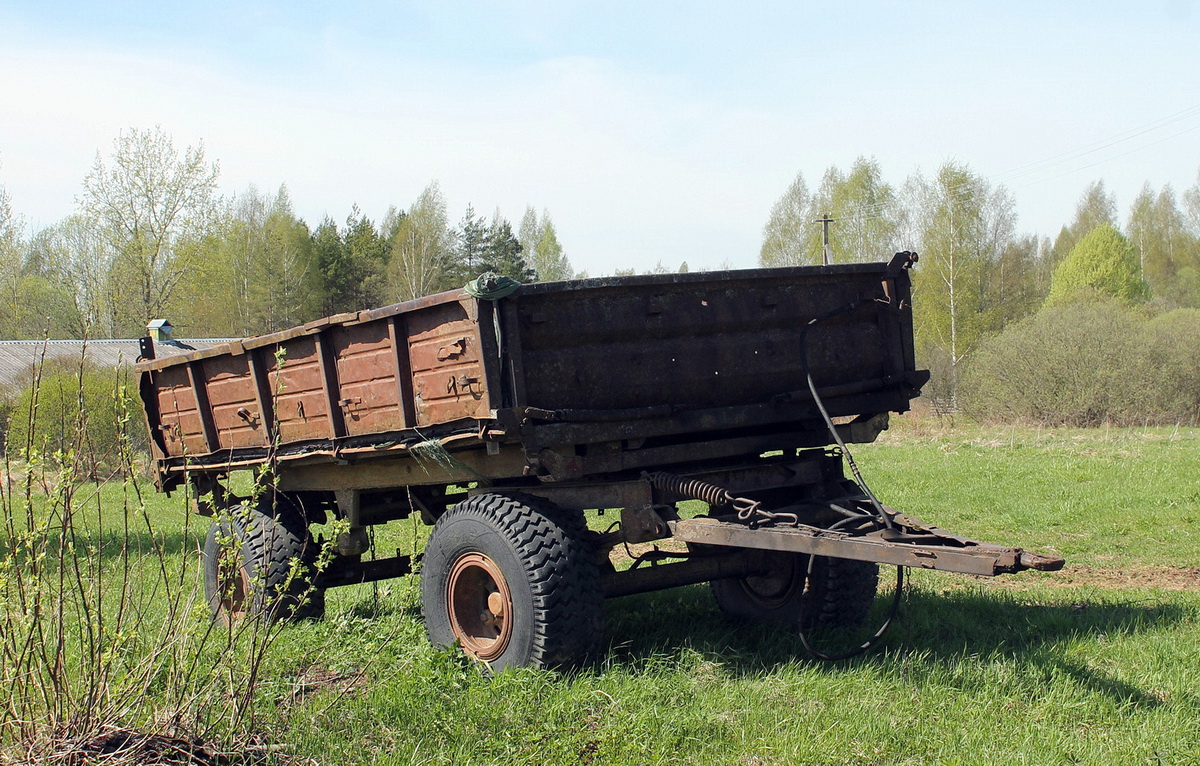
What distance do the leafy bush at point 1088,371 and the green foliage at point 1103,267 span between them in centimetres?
2442

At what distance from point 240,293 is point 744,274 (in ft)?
150

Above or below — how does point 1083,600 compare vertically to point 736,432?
below

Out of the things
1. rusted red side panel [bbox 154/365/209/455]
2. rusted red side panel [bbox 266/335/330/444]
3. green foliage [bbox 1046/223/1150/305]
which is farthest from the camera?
green foliage [bbox 1046/223/1150/305]

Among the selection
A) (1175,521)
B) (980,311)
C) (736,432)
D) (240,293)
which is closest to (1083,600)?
(736,432)

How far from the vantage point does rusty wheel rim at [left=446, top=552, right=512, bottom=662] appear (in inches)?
204

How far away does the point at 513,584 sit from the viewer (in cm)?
490

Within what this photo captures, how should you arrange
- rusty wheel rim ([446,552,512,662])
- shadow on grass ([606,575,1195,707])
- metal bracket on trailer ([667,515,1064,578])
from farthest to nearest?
rusty wheel rim ([446,552,512,662]) < shadow on grass ([606,575,1195,707]) < metal bracket on trailer ([667,515,1064,578])

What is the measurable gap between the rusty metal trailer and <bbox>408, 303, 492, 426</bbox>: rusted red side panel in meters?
0.01

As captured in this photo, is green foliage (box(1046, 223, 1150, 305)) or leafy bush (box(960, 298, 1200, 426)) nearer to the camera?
leafy bush (box(960, 298, 1200, 426))

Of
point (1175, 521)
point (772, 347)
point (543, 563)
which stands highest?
point (772, 347)

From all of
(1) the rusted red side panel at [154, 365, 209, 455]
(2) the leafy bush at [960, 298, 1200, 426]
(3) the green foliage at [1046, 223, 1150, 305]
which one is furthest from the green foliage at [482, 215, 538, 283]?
(1) the rusted red side panel at [154, 365, 209, 455]

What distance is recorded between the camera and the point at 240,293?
4747 centimetres

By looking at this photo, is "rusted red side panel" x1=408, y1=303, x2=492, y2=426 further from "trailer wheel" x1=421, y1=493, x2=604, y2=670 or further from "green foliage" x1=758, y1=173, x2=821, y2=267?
"green foliage" x1=758, y1=173, x2=821, y2=267

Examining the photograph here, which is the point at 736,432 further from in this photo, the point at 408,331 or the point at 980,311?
the point at 980,311
